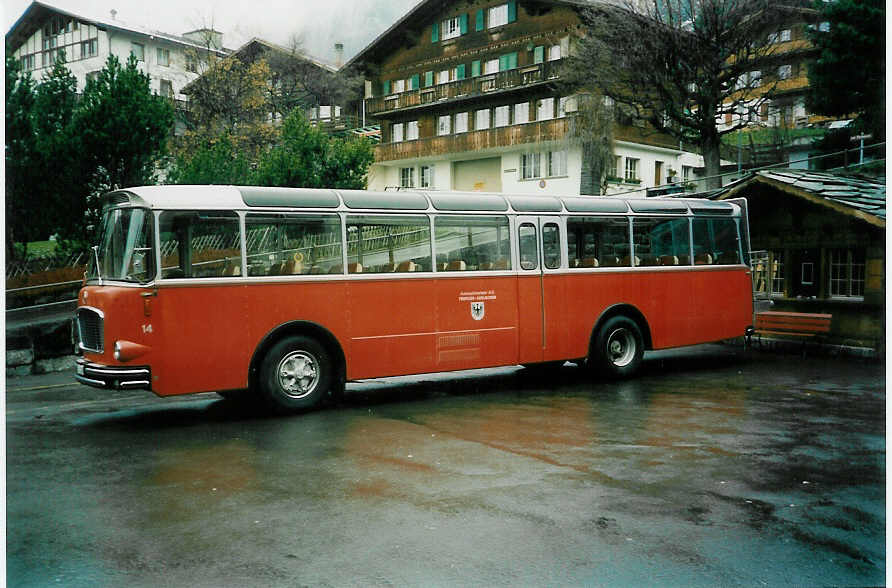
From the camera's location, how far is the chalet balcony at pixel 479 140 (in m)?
36.2

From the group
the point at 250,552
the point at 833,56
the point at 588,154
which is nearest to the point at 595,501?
the point at 250,552

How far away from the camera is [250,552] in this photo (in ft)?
16.5

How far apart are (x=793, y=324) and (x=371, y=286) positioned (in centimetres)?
1048

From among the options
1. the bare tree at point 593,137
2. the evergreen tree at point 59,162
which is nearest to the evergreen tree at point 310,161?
the evergreen tree at point 59,162

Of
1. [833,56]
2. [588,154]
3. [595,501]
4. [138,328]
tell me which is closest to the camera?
[595,501]

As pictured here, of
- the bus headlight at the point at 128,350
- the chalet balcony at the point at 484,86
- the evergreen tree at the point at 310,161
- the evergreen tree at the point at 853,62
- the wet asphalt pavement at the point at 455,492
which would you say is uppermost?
the chalet balcony at the point at 484,86

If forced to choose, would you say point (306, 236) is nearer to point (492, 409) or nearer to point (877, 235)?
point (492, 409)

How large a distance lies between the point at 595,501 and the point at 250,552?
2490 mm

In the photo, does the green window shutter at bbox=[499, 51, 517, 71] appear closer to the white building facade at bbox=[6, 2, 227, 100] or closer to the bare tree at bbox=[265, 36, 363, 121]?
the bare tree at bbox=[265, 36, 363, 121]

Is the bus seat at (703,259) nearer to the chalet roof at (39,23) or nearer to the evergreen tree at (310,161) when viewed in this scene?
the chalet roof at (39,23)

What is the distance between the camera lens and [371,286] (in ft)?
36.0

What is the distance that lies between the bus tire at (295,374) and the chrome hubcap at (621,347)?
195 inches

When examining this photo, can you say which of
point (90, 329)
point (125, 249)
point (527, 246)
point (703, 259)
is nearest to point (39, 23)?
point (125, 249)

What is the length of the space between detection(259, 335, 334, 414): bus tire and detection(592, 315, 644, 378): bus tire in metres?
4.62
